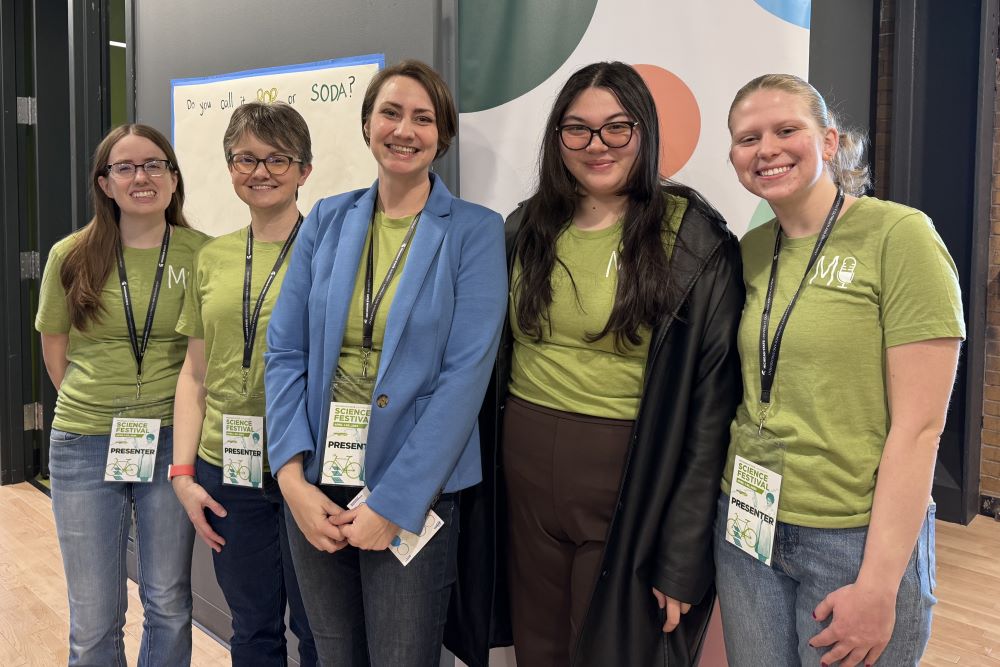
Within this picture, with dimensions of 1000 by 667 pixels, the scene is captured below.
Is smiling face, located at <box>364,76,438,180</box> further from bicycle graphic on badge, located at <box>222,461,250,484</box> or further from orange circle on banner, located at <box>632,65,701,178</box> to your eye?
bicycle graphic on badge, located at <box>222,461,250,484</box>

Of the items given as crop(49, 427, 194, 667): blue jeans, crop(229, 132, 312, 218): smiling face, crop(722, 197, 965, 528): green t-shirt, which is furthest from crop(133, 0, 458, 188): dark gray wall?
crop(49, 427, 194, 667): blue jeans

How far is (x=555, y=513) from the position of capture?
58.1 inches

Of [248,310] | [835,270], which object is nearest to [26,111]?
[248,310]

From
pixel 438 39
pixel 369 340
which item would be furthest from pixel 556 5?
pixel 369 340

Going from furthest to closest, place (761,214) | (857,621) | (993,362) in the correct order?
(993,362)
(761,214)
(857,621)

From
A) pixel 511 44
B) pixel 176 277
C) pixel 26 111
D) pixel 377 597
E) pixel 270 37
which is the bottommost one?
pixel 377 597

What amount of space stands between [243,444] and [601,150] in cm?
110

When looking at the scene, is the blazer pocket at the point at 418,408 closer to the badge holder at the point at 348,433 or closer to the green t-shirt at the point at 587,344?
the badge holder at the point at 348,433

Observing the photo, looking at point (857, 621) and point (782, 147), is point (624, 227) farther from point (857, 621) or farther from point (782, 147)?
point (857, 621)

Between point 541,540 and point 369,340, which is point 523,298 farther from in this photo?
point 541,540

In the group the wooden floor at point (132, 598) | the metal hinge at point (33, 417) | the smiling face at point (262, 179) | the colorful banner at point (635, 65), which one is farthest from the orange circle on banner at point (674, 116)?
the metal hinge at point (33, 417)

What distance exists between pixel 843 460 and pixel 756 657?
1.33 ft

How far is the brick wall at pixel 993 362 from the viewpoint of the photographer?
394 cm

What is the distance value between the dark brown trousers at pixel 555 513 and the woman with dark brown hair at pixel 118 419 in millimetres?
1014
